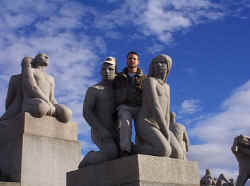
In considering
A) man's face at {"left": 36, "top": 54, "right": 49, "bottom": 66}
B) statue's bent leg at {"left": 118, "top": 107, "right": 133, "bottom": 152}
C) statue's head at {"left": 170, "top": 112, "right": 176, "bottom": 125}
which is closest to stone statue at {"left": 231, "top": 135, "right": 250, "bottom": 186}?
statue's head at {"left": 170, "top": 112, "right": 176, "bottom": 125}

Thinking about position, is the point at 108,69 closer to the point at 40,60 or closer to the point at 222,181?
Result: the point at 40,60

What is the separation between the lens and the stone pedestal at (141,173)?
6.59 metres

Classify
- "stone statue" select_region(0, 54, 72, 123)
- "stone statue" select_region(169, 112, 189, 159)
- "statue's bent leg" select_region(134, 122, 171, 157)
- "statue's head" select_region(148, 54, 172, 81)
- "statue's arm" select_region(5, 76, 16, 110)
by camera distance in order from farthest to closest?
1. "statue's arm" select_region(5, 76, 16, 110)
2. "stone statue" select_region(0, 54, 72, 123)
3. "stone statue" select_region(169, 112, 189, 159)
4. "statue's head" select_region(148, 54, 172, 81)
5. "statue's bent leg" select_region(134, 122, 171, 157)

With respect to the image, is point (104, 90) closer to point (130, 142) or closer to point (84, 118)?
point (84, 118)

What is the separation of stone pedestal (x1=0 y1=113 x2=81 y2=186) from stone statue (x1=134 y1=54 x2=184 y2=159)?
14.0 ft

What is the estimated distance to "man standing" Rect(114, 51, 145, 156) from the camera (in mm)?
7180

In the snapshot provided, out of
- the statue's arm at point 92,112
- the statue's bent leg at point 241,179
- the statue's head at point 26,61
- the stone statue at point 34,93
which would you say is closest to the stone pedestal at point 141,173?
the statue's arm at point 92,112

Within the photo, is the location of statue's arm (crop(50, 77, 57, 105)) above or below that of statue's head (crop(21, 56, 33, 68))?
below

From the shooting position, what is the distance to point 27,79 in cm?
1154

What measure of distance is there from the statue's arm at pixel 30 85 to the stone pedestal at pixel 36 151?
0.69 m

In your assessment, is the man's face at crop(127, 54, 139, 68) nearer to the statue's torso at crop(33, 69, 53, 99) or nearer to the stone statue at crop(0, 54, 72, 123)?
the stone statue at crop(0, 54, 72, 123)

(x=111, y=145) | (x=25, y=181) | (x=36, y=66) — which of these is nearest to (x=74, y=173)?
(x=111, y=145)

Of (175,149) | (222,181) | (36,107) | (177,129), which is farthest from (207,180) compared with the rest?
(175,149)

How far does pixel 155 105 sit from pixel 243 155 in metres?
8.08
